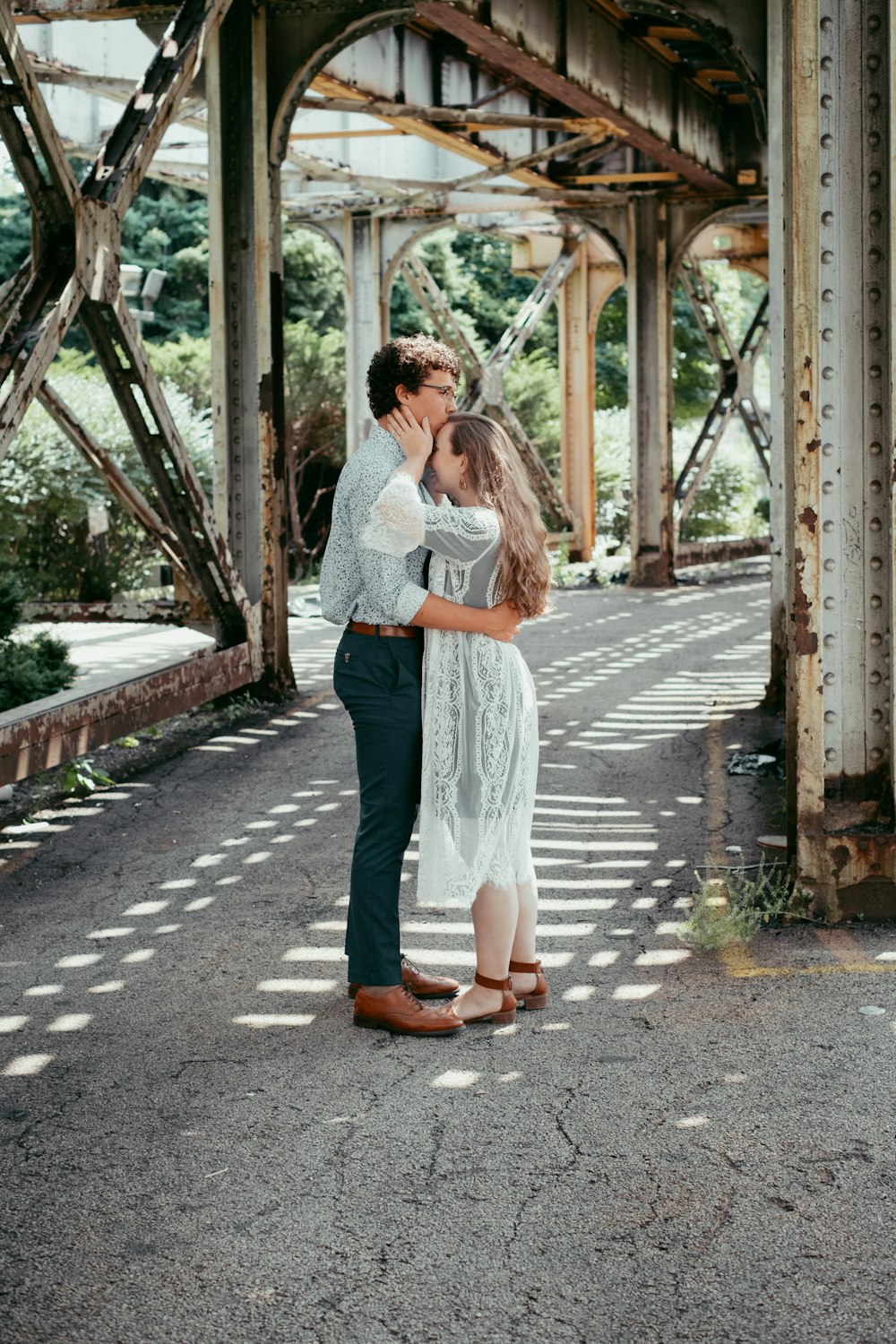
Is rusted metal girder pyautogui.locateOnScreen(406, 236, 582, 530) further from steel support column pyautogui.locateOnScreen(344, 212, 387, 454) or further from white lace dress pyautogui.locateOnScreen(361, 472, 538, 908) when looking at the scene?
white lace dress pyautogui.locateOnScreen(361, 472, 538, 908)

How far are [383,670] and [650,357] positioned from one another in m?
14.7

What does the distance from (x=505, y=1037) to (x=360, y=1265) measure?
4.57ft

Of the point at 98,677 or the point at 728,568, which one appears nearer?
the point at 98,677

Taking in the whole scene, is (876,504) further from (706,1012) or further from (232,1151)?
(232,1151)

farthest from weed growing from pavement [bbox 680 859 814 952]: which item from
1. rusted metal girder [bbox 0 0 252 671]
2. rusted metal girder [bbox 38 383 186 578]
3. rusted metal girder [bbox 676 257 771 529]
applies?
rusted metal girder [bbox 676 257 771 529]

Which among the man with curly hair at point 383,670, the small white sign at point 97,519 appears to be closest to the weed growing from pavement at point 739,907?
the man with curly hair at point 383,670

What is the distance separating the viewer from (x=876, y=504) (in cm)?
546

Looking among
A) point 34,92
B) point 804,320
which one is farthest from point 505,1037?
point 34,92

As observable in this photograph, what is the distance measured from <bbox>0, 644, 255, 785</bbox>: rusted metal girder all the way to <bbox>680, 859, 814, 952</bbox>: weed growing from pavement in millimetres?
3167

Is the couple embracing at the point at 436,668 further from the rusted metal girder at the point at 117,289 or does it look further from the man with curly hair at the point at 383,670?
the rusted metal girder at the point at 117,289

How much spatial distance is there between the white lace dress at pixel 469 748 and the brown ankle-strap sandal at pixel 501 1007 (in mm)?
277

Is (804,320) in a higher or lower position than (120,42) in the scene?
lower

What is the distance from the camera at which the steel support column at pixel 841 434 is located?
17.6 ft

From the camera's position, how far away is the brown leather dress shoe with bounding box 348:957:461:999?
189 inches
